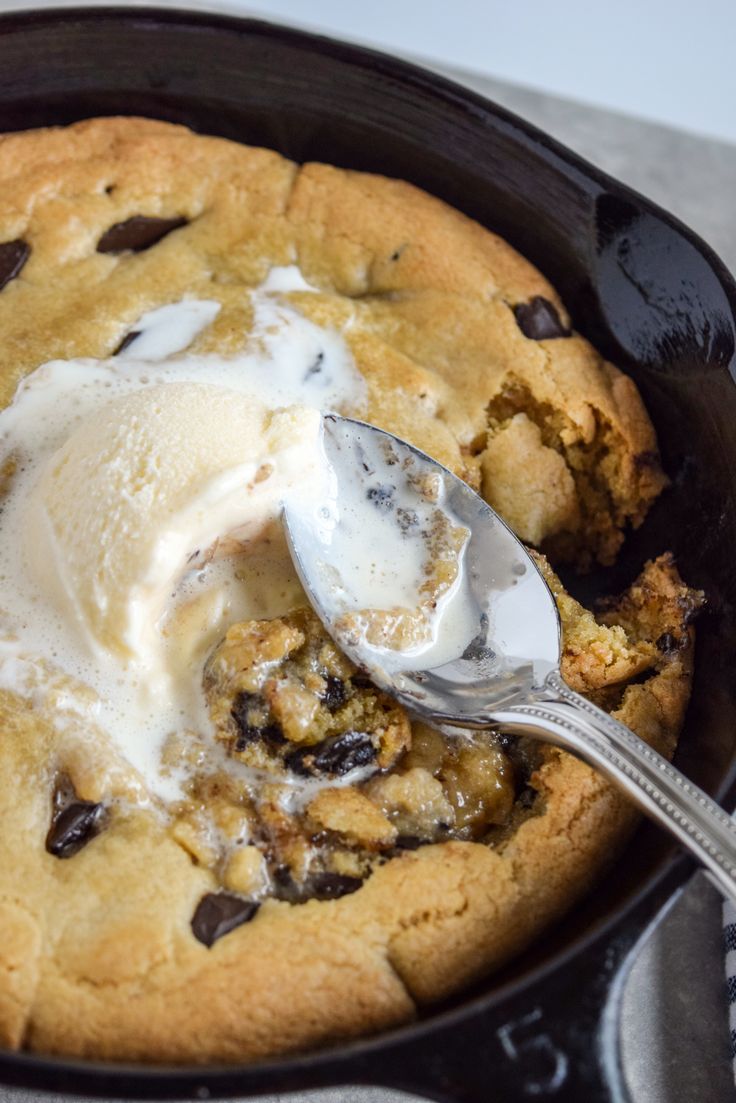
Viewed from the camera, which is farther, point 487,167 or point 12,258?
point 487,167

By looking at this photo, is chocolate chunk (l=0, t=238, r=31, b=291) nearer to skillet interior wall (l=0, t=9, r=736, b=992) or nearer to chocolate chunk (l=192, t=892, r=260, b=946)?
skillet interior wall (l=0, t=9, r=736, b=992)

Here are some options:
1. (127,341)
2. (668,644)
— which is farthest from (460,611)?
(127,341)

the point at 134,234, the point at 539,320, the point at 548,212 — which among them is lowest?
the point at 134,234

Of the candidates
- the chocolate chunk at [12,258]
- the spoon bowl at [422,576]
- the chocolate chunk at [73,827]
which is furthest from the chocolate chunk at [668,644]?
the chocolate chunk at [12,258]

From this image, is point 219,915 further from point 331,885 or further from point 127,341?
point 127,341

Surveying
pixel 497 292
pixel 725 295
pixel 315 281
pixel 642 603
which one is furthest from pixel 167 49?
pixel 642 603

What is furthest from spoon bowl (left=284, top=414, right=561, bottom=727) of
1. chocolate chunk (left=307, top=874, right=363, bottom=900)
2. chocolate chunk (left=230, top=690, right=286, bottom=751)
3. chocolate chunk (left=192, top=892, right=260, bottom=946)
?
chocolate chunk (left=192, top=892, right=260, bottom=946)

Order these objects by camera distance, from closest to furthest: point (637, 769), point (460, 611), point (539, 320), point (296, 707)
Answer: point (637, 769)
point (296, 707)
point (460, 611)
point (539, 320)
